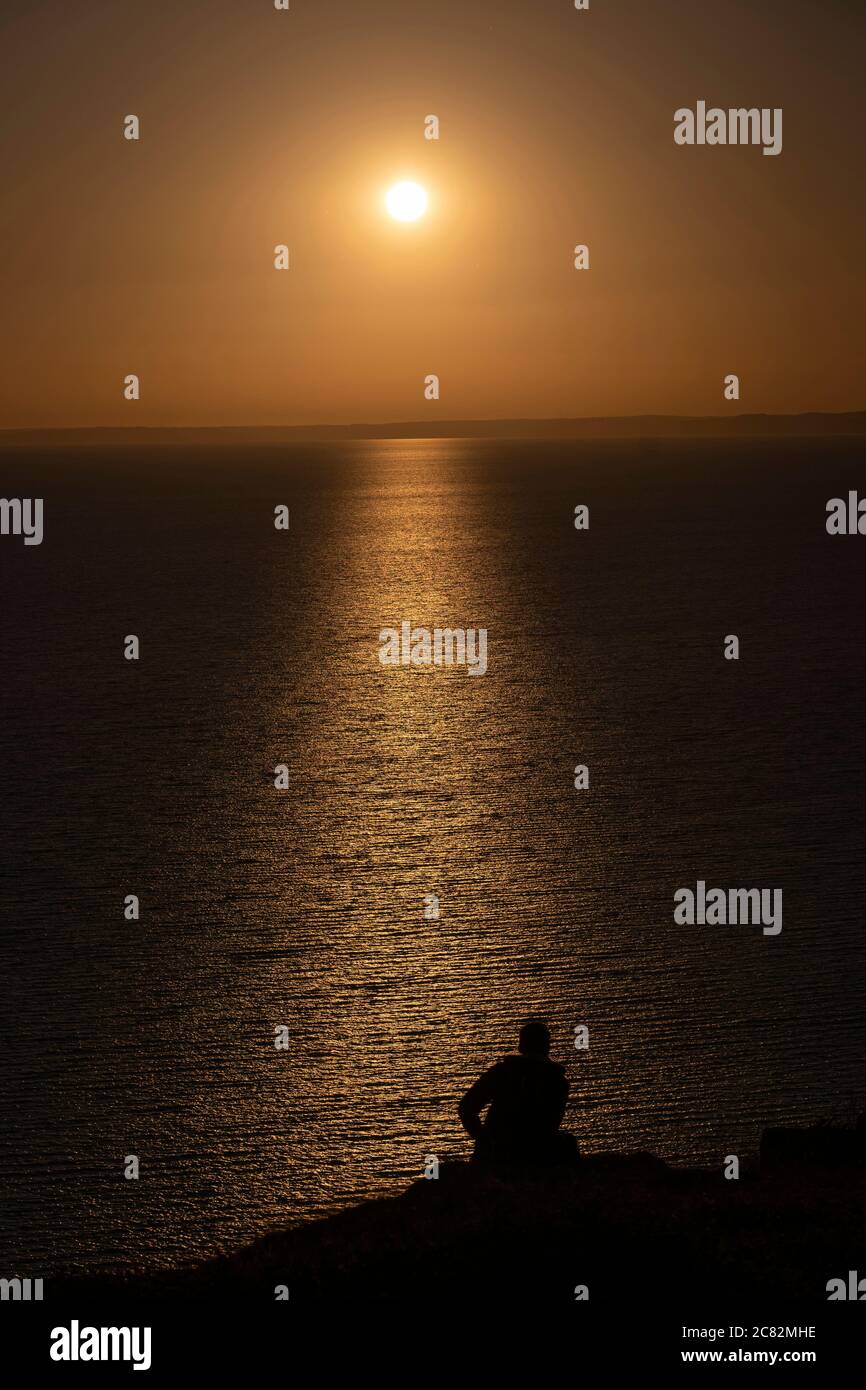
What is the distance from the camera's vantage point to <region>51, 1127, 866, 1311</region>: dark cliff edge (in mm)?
12398

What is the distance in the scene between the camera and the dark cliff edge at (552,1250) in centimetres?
1240

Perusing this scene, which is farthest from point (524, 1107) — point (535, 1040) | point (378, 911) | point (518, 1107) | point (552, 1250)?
point (378, 911)

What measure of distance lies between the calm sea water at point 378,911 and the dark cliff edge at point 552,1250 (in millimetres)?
6787

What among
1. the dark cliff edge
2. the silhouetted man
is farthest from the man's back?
the dark cliff edge

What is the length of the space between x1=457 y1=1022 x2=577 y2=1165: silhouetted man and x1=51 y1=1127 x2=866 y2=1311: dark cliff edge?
26 centimetres

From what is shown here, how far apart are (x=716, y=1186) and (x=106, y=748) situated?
122ft

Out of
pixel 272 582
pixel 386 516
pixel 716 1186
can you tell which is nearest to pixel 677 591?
pixel 272 582

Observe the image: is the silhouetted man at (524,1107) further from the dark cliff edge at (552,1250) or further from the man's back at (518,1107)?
the dark cliff edge at (552,1250)

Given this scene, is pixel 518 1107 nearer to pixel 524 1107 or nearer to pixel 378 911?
pixel 524 1107

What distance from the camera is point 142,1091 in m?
24.4

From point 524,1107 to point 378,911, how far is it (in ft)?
61.6

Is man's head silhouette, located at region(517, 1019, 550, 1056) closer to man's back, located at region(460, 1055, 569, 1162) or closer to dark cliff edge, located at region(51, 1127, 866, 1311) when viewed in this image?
man's back, located at region(460, 1055, 569, 1162)

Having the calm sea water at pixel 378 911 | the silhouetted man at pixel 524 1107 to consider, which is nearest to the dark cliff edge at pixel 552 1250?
the silhouetted man at pixel 524 1107
